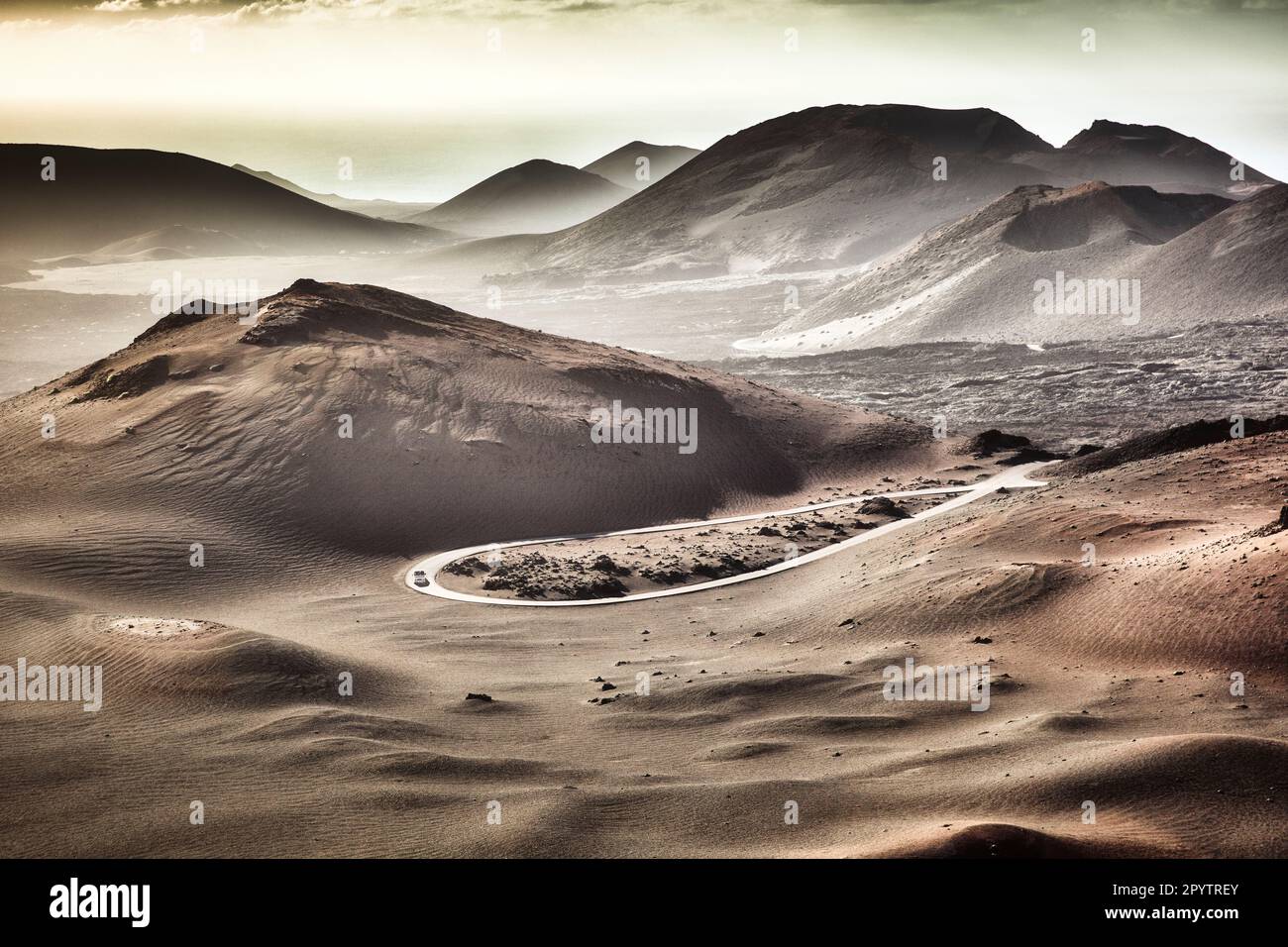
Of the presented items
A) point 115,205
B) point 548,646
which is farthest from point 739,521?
point 115,205

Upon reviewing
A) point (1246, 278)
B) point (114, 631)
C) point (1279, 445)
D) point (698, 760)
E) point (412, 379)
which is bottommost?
point (698, 760)

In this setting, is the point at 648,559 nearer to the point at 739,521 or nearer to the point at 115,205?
the point at 739,521

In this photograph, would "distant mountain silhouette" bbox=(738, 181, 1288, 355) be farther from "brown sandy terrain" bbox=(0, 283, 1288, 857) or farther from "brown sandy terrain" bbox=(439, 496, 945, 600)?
"brown sandy terrain" bbox=(439, 496, 945, 600)

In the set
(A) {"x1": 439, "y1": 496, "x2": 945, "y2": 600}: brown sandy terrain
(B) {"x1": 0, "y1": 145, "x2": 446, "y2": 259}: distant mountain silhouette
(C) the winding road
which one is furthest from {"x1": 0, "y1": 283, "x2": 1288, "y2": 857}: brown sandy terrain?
(B) {"x1": 0, "y1": 145, "x2": 446, "y2": 259}: distant mountain silhouette

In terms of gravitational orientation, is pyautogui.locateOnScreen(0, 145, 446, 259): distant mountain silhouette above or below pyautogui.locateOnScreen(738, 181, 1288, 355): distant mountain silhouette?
above

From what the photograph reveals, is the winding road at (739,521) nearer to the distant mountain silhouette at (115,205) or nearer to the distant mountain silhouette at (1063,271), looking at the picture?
the distant mountain silhouette at (1063,271)

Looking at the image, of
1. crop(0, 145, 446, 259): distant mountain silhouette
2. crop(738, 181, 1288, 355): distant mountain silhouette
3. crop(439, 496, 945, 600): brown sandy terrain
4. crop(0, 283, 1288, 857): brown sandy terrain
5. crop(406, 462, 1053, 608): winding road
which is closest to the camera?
crop(0, 283, 1288, 857): brown sandy terrain
